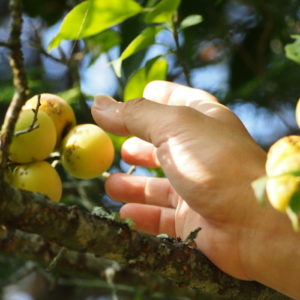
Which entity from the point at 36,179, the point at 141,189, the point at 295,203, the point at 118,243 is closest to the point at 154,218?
the point at 141,189

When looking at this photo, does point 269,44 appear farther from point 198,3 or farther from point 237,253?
point 237,253

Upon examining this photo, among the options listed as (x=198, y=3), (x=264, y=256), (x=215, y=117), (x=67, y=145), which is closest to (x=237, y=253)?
(x=264, y=256)

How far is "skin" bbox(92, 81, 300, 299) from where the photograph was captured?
770 millimetres

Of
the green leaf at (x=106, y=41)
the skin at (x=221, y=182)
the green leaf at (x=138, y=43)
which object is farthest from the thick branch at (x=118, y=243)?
the green leaf at (x=106, y=41)

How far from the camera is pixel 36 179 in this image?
85cm

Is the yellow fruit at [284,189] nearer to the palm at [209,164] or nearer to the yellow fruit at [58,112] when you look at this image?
the palm at [209,164]

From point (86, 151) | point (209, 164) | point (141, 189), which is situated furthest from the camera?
point (141, 189)

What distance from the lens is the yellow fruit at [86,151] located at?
0.94 meters

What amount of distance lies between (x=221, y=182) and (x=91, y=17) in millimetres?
365

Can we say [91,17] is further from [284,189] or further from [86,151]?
[284,189]

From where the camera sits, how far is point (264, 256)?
2.55ft

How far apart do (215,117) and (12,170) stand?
285 millimetres

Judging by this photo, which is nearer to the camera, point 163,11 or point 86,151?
point 86,151

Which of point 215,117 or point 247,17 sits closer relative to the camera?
point 215,117
